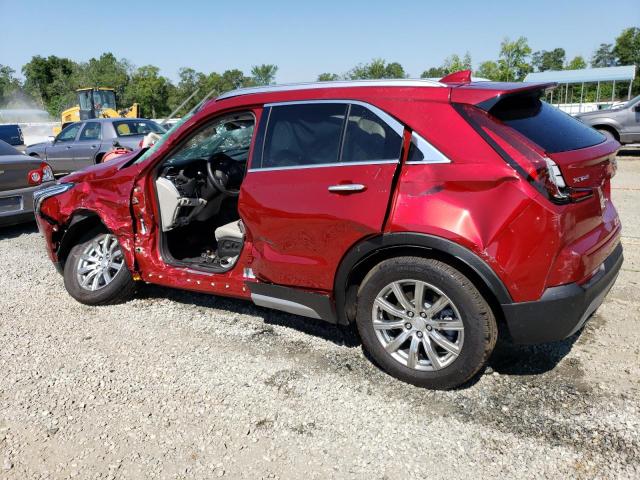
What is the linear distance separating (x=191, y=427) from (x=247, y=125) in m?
2.82

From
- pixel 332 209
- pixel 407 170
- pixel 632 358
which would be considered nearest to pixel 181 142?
pixel 332 209

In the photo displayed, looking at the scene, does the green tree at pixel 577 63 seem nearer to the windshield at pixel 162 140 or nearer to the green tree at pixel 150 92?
the green tree at pixel 150 92

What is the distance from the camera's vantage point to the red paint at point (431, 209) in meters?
2.67

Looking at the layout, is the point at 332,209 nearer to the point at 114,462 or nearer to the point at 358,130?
the point at 358,130

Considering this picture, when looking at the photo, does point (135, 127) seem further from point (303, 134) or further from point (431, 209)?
point (431, 209)

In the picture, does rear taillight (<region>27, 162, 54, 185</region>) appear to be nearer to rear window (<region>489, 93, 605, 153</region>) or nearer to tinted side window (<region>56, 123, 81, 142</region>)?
tinted side window (<region>56, 123, 81, 142</region>)

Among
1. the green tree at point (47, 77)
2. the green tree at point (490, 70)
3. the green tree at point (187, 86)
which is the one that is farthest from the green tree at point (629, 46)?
the green tree at point (47, 77)

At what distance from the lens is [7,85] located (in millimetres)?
76125

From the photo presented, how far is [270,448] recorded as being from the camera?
2680mm

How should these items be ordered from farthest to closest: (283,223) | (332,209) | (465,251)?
(283,223) < (332,209) < (465,251)

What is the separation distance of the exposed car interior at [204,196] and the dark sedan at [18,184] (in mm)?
3830

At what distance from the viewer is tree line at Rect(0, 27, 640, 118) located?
51.6 metres

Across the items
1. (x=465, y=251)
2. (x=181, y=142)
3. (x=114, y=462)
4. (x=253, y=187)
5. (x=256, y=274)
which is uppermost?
(x=181, y=142)

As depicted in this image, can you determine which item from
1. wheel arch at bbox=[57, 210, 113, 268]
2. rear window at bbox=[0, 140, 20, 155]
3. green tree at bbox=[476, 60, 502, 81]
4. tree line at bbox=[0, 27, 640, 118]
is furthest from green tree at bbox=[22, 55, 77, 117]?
wheel arch at bbox=[57, 210, 113, 268]
